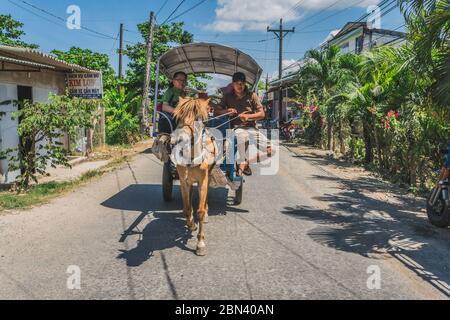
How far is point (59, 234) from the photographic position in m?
6.29

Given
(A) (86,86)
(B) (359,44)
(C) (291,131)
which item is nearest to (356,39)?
(B) (359,44)

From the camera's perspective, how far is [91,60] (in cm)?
2680

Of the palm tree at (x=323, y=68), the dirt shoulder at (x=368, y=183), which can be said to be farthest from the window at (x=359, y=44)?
the dirt shoulder at (x=368, y=183)

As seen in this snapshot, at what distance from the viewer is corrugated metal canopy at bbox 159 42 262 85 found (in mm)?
9281

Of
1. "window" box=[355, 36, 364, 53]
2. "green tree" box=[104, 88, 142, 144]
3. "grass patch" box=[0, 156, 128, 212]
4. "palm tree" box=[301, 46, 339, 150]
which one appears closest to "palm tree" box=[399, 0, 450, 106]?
"grass patch" box=[0, 156, 128, 212]

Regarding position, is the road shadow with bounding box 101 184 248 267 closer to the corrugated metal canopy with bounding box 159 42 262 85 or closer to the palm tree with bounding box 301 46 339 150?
the corrugated metal canopy with bounding box 159 42 262 85

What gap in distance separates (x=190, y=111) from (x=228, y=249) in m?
1.76

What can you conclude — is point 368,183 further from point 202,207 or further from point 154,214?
point 202,207

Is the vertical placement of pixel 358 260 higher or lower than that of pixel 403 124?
lower

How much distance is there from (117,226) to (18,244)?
4.44 feet

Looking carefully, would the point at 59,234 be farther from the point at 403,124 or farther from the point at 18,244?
the point at 403,124

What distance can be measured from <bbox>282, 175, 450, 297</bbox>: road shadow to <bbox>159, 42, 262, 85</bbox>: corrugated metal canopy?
3241 mm

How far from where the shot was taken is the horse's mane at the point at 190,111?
18.1 feet
